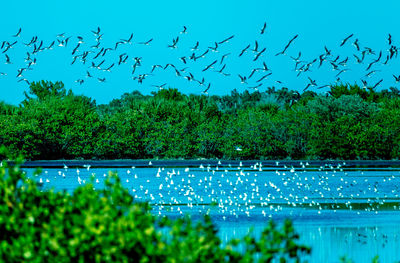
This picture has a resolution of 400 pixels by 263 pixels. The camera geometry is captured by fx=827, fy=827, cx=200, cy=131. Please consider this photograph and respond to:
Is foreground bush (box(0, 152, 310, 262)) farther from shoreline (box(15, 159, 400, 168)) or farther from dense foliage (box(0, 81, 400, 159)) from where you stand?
dense foliage (box(0, 81, 400, 159))

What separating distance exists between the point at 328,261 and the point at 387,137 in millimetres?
85307

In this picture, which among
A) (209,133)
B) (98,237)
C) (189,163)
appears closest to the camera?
(98,237)

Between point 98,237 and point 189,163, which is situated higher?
point 189,163

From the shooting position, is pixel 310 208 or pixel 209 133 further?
pixel 209 133

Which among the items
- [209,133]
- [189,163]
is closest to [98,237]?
[189,163]

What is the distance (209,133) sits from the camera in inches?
4333

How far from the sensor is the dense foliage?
10306 centimetres

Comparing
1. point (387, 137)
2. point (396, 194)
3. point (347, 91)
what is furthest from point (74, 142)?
point (396, 194)

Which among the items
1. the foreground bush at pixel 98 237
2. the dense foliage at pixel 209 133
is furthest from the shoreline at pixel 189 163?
the foreground bush at pixel 98 237

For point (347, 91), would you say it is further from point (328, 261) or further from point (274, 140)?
point (328, 261)

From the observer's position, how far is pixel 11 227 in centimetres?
1081

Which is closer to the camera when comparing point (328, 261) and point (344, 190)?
point (328, 261)

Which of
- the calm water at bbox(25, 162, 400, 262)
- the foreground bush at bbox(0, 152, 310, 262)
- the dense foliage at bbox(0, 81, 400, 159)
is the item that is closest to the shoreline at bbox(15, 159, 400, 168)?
the dense foliage at bbox(0, 81, 400, 159)

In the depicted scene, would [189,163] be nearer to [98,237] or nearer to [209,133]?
[209,133]
